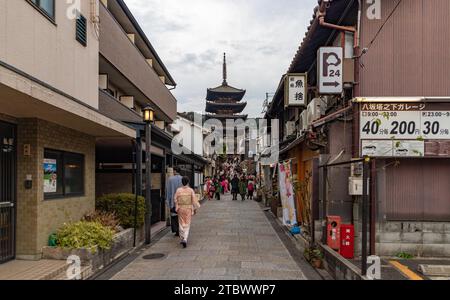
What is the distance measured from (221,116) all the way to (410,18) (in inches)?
1825

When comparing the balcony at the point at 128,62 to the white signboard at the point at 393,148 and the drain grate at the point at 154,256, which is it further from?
the white signboard at the point at 393,148

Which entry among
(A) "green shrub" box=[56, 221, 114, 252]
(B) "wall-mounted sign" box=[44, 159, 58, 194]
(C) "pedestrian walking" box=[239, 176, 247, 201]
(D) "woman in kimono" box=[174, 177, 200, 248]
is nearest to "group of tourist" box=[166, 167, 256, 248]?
(D) "woman in kimono" box=[174, 177, 200, 248]

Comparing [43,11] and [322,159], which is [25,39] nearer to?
[43,11]

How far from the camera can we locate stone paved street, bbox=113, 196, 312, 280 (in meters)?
6.95

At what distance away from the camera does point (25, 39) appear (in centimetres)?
639

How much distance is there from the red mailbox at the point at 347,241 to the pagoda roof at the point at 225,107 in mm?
46869

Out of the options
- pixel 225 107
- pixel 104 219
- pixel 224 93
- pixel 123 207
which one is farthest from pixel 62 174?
pixel 225 107

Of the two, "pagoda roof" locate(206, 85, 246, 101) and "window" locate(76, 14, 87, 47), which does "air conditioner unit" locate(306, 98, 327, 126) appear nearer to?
"window" locate(76, 14, 87, 47)

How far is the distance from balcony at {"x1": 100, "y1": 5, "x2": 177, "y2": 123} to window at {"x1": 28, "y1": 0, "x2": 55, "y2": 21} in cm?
361

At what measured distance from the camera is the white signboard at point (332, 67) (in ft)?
27.6

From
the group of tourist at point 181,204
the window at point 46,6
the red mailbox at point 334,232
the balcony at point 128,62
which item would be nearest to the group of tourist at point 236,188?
the balcony at point 128,62

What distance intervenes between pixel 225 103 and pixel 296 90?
141 ft

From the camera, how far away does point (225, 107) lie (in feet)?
179
